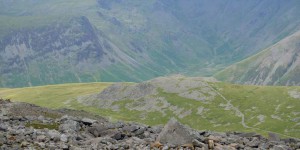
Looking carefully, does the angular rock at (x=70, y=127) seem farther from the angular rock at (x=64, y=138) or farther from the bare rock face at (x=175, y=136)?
the bare rock face at (x=175, y=136)

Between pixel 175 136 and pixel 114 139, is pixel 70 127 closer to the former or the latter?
pixel 114 139

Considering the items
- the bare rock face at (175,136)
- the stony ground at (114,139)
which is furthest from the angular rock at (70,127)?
the bare rock face at (175,136)

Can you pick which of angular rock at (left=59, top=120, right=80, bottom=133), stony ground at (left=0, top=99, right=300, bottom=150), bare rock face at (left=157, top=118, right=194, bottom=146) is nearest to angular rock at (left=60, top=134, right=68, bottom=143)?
stony ground at (left=0, top=99, right=300, bottom=150)

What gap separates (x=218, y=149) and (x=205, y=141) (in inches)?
130

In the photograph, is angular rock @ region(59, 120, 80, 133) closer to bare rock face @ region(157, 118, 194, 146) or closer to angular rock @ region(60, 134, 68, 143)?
angular rock @ region(60, 134, 68, 143)

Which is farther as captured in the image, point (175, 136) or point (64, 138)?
point (175, 136)

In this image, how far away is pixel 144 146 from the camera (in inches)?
1389

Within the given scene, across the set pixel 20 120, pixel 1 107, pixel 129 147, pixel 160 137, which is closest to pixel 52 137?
pixel 129 147

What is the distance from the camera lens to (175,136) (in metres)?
37.5

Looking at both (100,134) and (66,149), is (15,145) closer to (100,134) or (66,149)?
(66,149)

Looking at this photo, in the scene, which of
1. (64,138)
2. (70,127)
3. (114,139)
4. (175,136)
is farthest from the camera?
(70,127)

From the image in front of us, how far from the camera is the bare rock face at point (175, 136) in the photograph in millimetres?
37094

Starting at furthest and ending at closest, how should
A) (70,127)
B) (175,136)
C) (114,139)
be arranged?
(70,127) < (114,139) < (175,136)

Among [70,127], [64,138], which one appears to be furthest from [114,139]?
[70,127]
